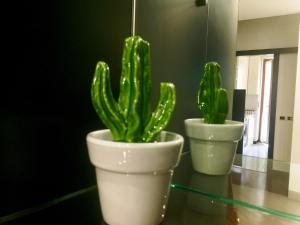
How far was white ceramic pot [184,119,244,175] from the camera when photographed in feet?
2.14

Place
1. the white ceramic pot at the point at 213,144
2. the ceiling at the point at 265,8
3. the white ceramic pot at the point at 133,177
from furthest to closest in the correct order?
the ceiling at the point at 265,8, the white ceramic pot at the point at 213,144, the white ceramic pot at the point at 133,177

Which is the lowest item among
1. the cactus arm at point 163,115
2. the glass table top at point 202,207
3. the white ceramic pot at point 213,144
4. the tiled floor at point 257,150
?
the glass table top at point 202,207

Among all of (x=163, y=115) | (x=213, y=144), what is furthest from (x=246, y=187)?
(x=163, y=115)

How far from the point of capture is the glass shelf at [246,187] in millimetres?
552

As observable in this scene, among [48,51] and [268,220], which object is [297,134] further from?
[48,51]

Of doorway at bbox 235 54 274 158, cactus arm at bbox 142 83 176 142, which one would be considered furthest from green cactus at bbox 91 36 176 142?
doorway at bbox 235 54 274 158

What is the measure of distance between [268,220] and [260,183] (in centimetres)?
16

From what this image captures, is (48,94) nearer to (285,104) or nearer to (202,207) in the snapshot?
(202,207)

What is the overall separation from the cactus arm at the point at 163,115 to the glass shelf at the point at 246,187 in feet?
0.76

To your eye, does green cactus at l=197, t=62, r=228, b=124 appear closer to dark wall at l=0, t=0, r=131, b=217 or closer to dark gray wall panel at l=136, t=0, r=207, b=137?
dark gray wall panel at l=136, t=0, r=207, b=137

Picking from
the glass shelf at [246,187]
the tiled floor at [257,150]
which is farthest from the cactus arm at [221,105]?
the tiled floor at [257,150]

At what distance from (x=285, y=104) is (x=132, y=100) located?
2.02 feet

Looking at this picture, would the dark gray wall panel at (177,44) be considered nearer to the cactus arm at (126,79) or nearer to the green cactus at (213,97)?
the green cactus at (213,97)

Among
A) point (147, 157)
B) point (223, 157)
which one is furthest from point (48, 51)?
point (223, 157)
